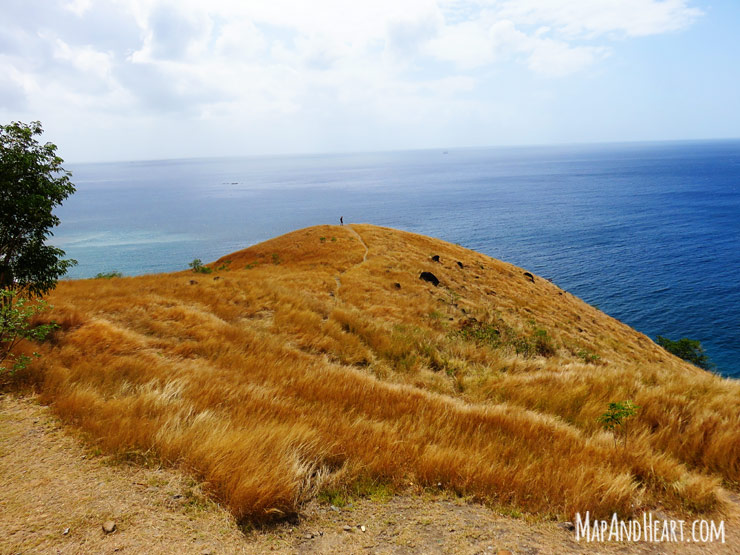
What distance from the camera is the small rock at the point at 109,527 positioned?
135 inches

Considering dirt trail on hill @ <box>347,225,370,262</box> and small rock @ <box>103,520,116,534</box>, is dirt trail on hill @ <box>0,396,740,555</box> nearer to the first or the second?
small rock @ <box>103,520,116,534</box>

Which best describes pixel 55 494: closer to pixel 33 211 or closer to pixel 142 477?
pixel 142 477

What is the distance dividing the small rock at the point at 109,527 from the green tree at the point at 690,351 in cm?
5012

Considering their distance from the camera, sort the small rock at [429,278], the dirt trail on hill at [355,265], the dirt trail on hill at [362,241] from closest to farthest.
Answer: the dirt trail on hill at [355,265] < the small rock at [429,278] < the dirt trail on hill at [362,241]

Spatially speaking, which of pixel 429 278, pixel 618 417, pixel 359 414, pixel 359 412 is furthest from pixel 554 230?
pixel 359 414

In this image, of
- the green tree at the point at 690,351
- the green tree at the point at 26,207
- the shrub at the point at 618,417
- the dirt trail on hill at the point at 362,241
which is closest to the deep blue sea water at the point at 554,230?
the green tree at the point at 690,351

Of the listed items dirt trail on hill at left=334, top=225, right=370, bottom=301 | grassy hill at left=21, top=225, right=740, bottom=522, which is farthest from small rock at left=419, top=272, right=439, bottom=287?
grassy hill at left=21, top=225, right=740, bottom=522

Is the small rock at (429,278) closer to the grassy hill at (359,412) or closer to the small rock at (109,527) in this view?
the grassy hill at (359,412)

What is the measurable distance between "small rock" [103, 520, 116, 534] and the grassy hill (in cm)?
Answer: 86

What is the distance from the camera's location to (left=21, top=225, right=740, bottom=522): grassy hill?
14.5 feet

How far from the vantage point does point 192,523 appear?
3.64m

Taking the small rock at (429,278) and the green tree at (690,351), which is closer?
the small rock at (429,278)

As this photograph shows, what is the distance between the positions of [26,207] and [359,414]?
32.6 ft

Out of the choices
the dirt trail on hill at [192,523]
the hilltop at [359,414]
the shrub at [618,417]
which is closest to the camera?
the dirt trail on hill at [192,523]
